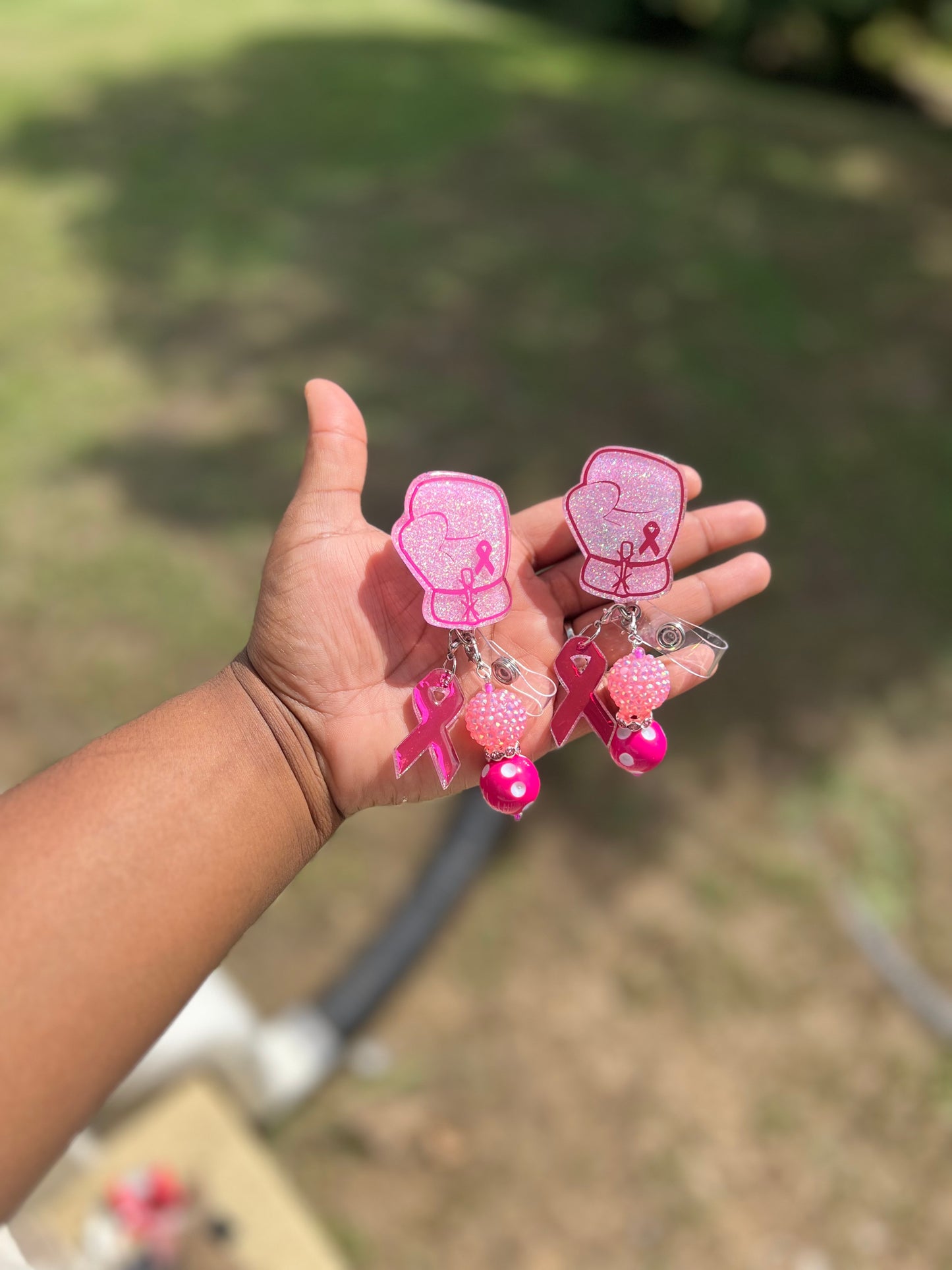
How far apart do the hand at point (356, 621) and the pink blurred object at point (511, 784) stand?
0.37 feet

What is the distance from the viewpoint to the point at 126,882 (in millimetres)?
1850

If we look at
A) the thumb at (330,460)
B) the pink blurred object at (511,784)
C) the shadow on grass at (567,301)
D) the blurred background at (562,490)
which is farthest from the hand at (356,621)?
the shadow on grass at (567,301)

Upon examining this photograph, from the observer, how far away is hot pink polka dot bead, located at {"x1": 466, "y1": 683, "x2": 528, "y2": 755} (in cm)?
230

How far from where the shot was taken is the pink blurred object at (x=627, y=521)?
246 cm

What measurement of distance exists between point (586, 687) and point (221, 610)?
281 centimetres

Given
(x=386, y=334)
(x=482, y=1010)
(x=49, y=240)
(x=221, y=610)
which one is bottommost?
(x=482, y=1010)

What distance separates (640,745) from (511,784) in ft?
1.18

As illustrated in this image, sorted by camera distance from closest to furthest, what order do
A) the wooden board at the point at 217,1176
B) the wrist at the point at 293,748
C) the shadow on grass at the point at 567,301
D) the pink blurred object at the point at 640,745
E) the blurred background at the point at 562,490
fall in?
the wrist at the point at 293,748 → the pink blurred object at the point at 640,745 → the wooden board at the point at 217,1176 → the blurred background at the point at 562,490 → the shadow on grass at the point at 567,301

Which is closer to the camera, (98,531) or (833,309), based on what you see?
(98,531)

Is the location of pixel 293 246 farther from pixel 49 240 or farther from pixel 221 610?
pixel 221 610

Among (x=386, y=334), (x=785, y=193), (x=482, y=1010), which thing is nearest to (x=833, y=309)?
(x=785, y=193)

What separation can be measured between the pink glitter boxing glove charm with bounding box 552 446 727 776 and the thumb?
0.56m

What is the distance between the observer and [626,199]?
8180mm

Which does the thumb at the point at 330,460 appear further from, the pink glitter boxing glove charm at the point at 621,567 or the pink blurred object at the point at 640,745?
the pink blurred object at the point at 640,745
